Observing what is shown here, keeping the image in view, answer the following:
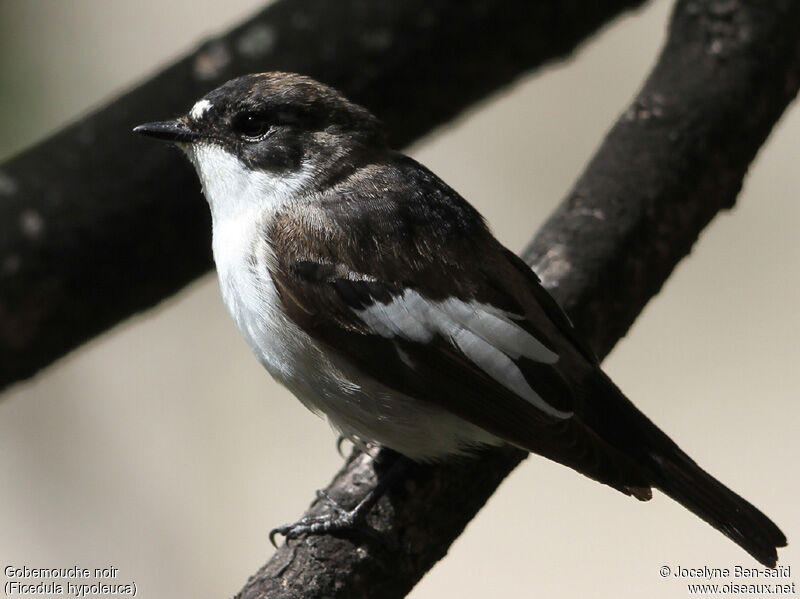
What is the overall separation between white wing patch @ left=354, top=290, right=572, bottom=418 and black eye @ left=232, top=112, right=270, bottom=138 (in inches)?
24.6

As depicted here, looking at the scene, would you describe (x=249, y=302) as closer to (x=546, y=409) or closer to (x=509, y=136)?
(x=546, y=409)

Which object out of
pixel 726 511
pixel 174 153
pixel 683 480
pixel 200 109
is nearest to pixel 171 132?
pixel 200 109

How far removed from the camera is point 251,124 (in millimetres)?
2916

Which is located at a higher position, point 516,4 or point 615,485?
point 516,4

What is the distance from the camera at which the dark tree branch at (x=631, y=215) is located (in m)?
2.70

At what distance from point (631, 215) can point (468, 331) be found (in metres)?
0.86

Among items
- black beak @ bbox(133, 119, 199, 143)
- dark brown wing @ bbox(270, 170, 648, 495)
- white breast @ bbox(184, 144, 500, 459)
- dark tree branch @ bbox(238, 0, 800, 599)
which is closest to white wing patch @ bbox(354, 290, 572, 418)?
dark brown wing @ bbox(270, 170, 648, 495)

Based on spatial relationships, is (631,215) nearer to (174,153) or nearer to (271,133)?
(271,133)

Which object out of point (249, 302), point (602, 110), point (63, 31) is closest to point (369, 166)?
point (249, 302)

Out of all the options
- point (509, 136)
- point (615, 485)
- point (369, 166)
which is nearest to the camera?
point (615, 485)

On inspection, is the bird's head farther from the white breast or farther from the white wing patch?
the white wing patch

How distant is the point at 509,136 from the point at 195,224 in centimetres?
312

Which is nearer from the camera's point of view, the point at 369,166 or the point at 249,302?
the point at 249,302

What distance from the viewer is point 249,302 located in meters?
2.75
